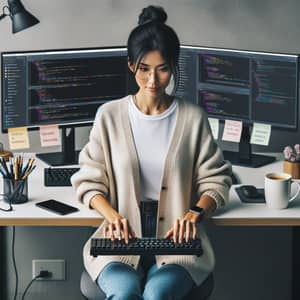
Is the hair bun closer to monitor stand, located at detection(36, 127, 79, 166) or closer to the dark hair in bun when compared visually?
the dark hair in bun

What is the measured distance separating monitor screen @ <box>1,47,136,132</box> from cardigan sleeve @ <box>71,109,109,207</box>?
0.55 meters

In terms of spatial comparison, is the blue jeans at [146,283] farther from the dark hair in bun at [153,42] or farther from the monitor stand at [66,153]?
the monitor stand at [66,153]

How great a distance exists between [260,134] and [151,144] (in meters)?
0.69

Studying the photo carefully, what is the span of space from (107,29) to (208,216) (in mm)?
1009

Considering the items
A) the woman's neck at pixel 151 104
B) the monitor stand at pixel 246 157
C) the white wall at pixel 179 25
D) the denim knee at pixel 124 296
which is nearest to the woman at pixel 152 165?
the woman's neck at pixel 151 104

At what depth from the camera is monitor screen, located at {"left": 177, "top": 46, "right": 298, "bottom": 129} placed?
2943mm

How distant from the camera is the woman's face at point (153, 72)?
236 cm

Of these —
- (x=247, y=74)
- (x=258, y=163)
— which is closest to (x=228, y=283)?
(x=258, y=163)

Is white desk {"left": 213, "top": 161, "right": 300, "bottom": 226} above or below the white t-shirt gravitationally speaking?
below

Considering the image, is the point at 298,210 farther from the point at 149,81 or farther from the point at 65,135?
the point at 65,135

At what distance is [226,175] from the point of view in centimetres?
248

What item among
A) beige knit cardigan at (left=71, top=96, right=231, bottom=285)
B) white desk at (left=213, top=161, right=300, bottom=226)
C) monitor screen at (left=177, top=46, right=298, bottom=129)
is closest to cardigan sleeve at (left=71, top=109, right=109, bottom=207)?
beige knit cardigan at (left=71, top=96, right=231, bottom=285)

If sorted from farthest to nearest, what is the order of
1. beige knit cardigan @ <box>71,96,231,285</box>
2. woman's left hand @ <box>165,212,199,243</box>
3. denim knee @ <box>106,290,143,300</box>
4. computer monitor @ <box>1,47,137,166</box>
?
computer monitor @ <box>1,47,137,166</box>
beige knit cardigan @ <box>71,96,231,285</box>
woman's left hand @ <box>165,212,199,243</box>
denim knee @ <box>106,290,143,300</box>

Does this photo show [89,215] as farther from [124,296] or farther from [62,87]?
[62,87]
